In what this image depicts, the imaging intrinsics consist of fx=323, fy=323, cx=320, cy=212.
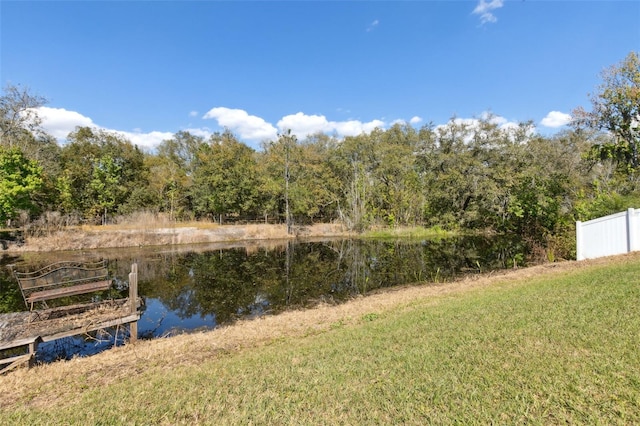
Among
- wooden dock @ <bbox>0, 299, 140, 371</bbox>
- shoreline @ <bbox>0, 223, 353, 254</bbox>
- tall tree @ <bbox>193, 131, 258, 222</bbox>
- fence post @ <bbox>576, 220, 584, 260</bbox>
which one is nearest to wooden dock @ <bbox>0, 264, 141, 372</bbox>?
wooden dock @ <bbox>0, 299, 140, 371</bbox>

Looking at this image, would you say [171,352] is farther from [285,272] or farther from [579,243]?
[579,243]

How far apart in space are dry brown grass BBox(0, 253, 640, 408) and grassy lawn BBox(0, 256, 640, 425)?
3.1 inches

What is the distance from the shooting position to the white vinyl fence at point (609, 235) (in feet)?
32.7

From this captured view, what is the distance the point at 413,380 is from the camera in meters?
3.42

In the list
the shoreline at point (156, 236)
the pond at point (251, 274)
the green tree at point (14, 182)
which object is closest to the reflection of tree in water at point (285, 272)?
the pond at point (251, 274)

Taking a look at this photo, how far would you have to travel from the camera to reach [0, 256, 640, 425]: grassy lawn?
9.32ft

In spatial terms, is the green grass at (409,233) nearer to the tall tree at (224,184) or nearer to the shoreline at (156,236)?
the shoreline at (156,236)

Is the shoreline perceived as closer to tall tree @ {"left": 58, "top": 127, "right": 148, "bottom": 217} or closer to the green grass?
the green grass

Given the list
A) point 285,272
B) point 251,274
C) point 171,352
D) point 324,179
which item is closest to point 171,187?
point 324,179

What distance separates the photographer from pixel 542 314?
502 cm

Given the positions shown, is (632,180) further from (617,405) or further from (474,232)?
(617,405)

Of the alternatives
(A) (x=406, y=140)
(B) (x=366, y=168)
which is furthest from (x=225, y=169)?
(A) (x=406, y=140)

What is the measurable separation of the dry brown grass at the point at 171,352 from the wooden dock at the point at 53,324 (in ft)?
1.81

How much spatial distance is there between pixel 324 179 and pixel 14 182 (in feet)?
79.6
